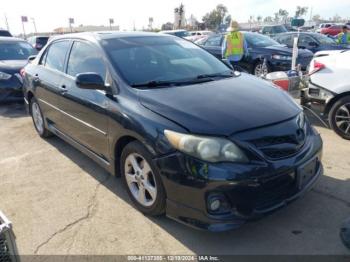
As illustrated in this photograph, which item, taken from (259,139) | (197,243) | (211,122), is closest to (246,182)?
(259,139)

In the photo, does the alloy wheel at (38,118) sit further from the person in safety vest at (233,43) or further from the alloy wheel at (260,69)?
the alloy wheel at (260,69)

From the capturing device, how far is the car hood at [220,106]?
→ 8.93 feet

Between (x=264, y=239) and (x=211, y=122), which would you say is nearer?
(x=211, y=122)

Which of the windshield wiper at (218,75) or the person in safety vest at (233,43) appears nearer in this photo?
the windshield wiper at (218,75)

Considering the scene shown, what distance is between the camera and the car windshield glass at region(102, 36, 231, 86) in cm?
353

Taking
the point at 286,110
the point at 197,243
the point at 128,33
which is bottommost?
the point at 197,243

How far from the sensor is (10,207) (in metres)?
3.62

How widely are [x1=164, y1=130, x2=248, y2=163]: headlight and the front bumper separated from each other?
0.15 feet

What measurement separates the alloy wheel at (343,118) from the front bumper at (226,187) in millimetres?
2722

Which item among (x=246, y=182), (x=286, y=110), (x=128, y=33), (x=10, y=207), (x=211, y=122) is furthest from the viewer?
(x=128, y=33)

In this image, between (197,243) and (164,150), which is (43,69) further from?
(197,243)

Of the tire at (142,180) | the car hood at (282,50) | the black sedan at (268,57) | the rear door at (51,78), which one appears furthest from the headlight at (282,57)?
the tire at (142,180)

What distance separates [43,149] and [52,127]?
0.45 metres

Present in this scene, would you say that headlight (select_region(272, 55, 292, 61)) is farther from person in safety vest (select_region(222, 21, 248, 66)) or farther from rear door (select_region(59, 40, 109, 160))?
rear door (select_region(59, 40, 109, 160))
